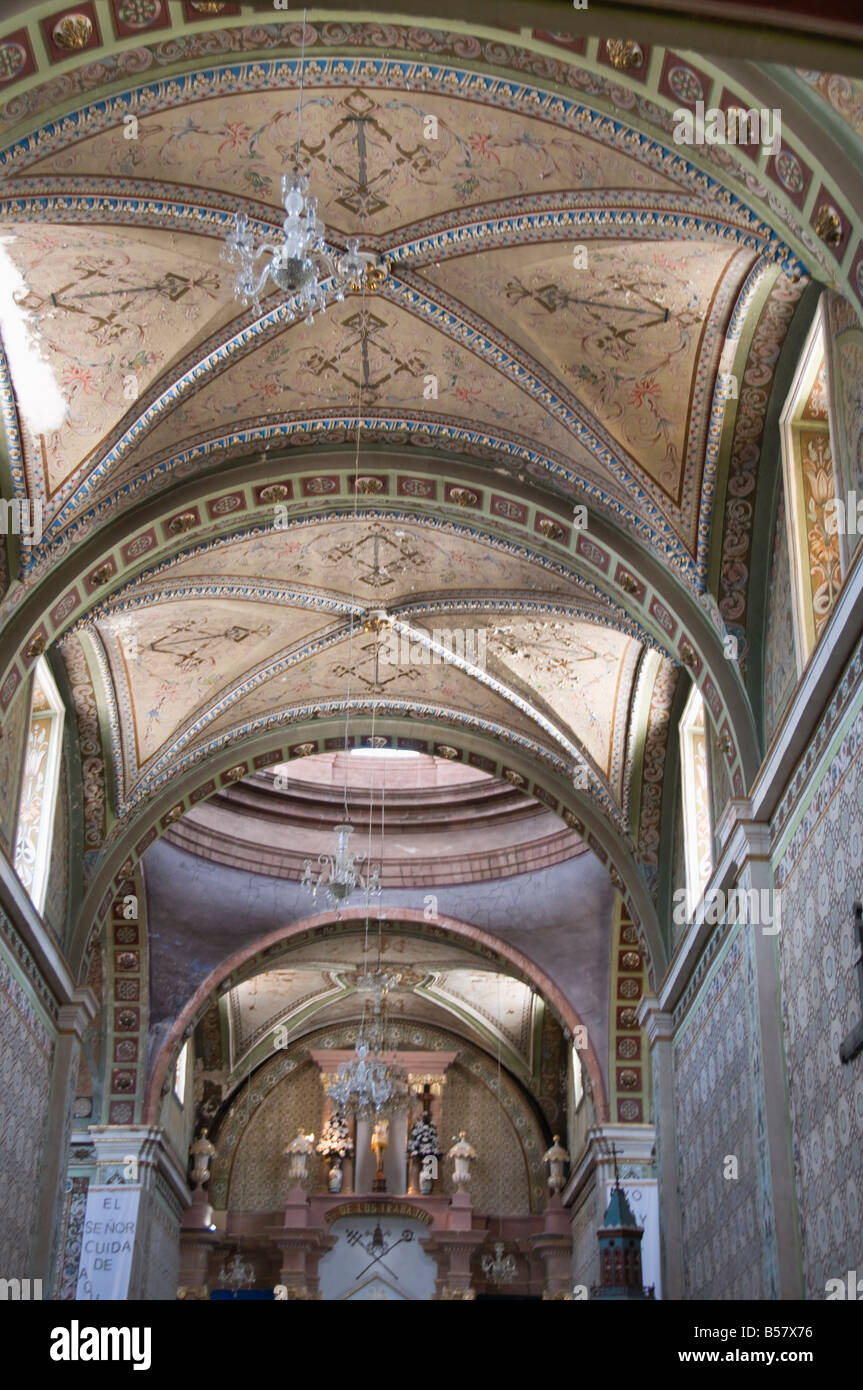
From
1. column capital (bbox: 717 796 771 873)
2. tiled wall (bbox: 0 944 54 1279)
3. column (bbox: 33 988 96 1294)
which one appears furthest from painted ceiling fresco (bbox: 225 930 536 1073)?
column capital (bbox: 717 796 771 873)

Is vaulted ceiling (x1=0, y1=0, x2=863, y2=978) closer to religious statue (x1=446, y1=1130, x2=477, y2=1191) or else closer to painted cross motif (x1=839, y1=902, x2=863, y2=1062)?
painted cross motif (x1=839, y1=902, x2=863, y2=1062)

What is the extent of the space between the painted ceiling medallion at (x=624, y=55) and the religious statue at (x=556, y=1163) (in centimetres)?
1989

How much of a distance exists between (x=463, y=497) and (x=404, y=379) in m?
1.28

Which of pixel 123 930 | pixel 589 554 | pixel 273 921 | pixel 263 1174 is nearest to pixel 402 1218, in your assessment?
pixel 263 1174

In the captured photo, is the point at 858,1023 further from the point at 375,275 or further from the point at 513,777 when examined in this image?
the point at 513,777

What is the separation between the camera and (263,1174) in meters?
25.8

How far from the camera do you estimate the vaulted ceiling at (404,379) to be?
831cm

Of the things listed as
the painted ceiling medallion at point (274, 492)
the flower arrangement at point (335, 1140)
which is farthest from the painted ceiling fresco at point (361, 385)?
the flower arrangement at point (335, 1140)

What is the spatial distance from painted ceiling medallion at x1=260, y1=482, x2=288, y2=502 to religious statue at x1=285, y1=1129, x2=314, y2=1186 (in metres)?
16.1

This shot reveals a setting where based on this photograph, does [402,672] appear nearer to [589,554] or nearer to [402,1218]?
[589,554]

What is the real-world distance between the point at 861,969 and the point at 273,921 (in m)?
14.2

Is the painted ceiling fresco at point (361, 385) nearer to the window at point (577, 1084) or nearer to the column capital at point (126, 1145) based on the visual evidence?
the column capital at point (126, 1145)

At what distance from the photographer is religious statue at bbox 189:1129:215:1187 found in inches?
952

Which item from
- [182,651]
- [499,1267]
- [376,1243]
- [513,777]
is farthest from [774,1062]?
[376,1243]
